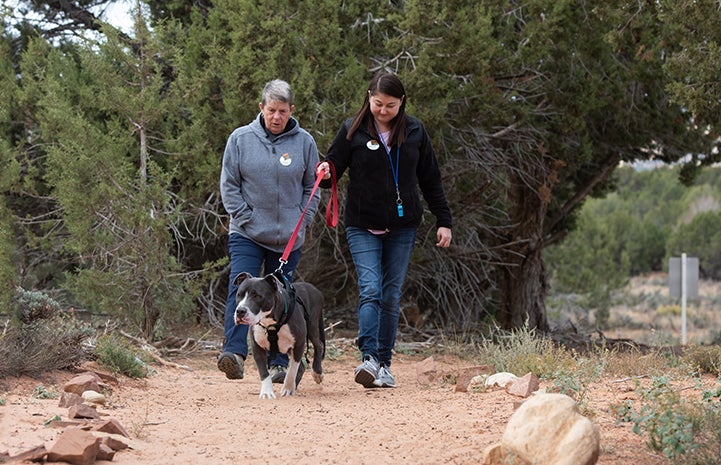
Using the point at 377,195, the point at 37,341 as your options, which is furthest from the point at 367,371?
the point at 37,341

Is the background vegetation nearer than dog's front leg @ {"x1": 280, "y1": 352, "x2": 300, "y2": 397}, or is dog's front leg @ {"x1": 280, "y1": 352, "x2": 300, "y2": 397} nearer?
dog's front leg @ {"x1": 280, "y1": 352, "x2": 300, "y2": 397}

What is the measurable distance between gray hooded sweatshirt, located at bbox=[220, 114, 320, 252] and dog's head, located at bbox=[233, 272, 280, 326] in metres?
0.65

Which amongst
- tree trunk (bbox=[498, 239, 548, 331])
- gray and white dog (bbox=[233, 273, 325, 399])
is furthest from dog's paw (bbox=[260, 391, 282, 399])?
tree trunk (bbox=[498, 239, 548, 331])

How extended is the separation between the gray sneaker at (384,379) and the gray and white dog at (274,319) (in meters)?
0.48

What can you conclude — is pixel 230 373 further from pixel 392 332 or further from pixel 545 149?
pixel 545 149

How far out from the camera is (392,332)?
25.9ft

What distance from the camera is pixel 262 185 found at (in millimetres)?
7629

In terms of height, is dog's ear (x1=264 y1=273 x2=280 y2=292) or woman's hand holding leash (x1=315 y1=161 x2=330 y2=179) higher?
woman's hand holding leash (x1=315 y1=161 x2=330 y2=179)

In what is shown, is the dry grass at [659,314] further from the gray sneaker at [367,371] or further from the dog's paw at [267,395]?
the dog's paw at [267,395]

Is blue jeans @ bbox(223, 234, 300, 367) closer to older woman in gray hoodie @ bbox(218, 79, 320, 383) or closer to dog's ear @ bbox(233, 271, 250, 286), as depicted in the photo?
older woman in gray hoodie @ bbox(218, 79, 320, 383)

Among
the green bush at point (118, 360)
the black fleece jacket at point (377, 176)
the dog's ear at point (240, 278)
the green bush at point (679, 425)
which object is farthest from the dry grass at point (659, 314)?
the green bush at point (679, 425)

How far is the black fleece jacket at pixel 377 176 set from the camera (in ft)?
25.0

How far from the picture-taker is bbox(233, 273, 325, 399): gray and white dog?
22.5ft

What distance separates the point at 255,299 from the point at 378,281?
47.5 inches
